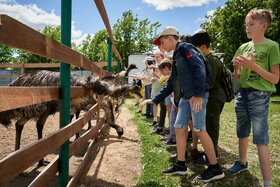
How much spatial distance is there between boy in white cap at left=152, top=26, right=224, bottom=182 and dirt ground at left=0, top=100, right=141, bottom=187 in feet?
2.09

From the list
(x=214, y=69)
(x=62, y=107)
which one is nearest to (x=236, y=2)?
(x=214, y=69)

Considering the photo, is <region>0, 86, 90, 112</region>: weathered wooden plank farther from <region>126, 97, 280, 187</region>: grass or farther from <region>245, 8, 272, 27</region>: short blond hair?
<region>245, 8, 272, 27</region>: short blond hair

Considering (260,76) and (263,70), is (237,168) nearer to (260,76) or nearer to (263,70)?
(260,76)

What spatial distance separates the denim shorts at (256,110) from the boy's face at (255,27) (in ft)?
2.13

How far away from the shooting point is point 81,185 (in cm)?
233

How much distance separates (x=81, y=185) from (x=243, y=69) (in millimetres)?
2486

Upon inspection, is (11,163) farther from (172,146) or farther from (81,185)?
(172,146)

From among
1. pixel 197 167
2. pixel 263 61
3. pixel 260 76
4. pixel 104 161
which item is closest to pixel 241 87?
pixel 260 76

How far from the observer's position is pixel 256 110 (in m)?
2.26

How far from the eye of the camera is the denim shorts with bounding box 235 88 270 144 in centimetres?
220

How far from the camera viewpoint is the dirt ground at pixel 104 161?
2.52 m

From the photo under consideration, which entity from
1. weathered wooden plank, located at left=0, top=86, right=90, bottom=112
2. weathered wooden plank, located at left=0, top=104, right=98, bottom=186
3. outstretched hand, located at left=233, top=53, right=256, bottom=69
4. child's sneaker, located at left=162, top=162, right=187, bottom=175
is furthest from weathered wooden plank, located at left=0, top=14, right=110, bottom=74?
child's sneaker, located at left=162, top=162, right=187, bottom=175

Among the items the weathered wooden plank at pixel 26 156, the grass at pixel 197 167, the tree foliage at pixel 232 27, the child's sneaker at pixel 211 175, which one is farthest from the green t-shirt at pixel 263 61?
the tree foliage at pixel 232 27

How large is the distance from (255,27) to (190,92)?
1.05 meters
